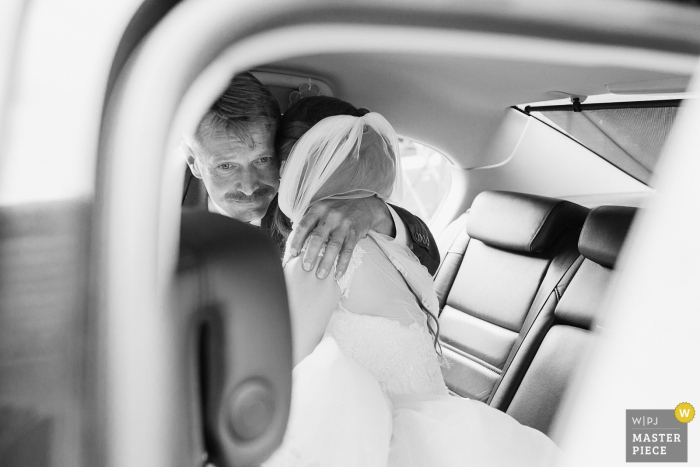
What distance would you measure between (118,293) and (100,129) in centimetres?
12

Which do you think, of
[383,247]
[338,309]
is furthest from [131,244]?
[383,247]

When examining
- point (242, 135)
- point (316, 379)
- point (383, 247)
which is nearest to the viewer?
point (316, 379)

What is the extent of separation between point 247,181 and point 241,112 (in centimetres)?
18

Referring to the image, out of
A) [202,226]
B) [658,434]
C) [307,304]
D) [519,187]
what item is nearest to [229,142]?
[307,304]

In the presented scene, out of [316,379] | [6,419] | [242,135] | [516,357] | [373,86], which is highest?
[373,86]

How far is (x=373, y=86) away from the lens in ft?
7.13

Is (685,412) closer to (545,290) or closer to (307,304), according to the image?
(307,304)

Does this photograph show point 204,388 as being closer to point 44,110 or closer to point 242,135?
point 44,110

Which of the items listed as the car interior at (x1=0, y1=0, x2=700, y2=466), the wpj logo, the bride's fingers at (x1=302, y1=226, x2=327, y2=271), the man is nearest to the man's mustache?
the man

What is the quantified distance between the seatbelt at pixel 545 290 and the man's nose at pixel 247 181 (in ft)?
3.89

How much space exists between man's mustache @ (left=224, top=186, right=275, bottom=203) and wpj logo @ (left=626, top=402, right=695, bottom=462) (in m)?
1.16

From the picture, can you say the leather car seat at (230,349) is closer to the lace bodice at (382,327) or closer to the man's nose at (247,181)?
the lace bodice at (382,327)

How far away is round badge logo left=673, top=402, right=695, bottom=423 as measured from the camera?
583mm

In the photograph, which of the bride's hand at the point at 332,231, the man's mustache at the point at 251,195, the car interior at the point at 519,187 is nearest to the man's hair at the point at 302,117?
the man's mustache at the point at 251,195
